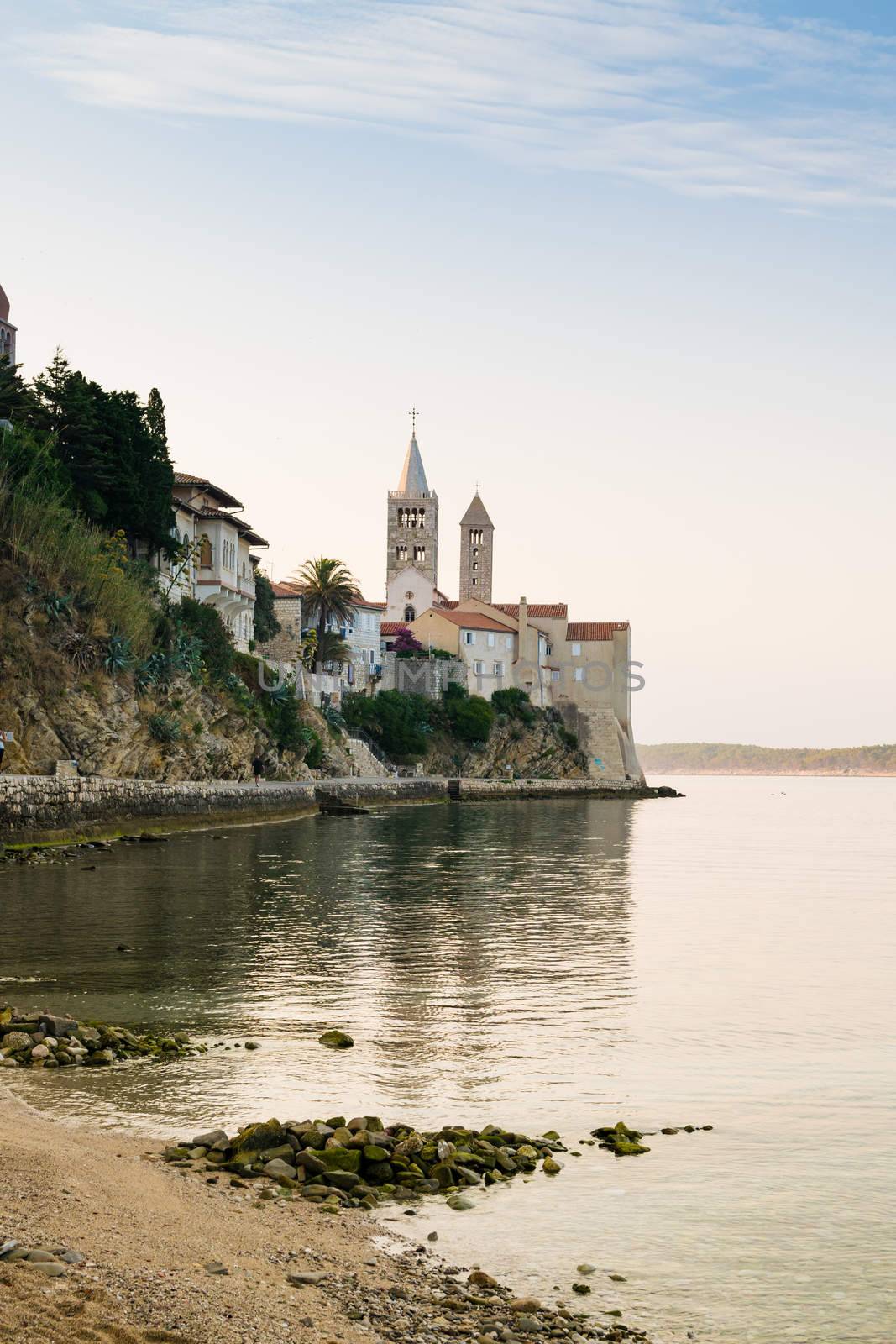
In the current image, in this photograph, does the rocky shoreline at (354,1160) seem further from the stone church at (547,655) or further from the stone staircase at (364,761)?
the stone church at (547,655)

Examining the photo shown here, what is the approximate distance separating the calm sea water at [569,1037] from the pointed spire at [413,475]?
11553 cm

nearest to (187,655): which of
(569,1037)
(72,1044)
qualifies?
(569,1037)

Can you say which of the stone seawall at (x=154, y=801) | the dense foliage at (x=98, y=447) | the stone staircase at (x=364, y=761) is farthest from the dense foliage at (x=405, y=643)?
the dense foliage at (x=98, y=447)

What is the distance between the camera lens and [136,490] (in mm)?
64938

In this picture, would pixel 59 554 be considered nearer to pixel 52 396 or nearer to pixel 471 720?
pixel 52 396

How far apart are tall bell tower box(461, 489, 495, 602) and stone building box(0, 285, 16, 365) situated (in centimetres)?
7256

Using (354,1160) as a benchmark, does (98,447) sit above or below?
above

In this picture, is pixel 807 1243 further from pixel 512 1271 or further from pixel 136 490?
pixel 136 490

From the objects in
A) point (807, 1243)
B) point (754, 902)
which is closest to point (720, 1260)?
point (807, 1243)

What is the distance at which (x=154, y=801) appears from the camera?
51688 mm

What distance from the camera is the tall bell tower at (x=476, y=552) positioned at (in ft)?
518

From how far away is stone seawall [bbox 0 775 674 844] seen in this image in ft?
135

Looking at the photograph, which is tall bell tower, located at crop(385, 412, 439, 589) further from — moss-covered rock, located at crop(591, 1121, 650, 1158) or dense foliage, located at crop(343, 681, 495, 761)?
moss-covered rock, located at crop(591, 1121, 650, 1158)

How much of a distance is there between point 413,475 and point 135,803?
357ft
